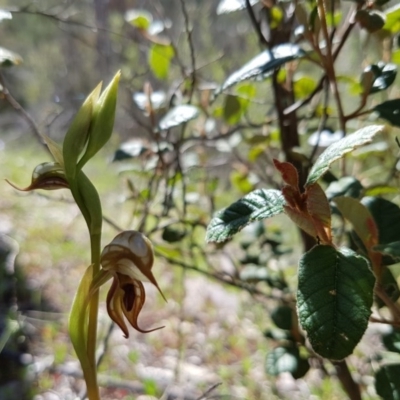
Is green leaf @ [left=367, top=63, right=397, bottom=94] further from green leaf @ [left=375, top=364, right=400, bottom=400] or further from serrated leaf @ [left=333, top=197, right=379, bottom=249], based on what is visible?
green leaf @ [left=375, top=364, right=400, bottom=400]

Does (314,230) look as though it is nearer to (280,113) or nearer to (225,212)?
(225,212)

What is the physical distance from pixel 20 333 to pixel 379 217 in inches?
38.7

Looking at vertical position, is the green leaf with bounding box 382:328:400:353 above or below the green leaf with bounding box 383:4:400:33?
below

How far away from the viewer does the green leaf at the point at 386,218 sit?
54cm

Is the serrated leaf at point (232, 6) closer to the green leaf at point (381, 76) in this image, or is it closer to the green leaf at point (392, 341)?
the green leaf at point (381, 76)

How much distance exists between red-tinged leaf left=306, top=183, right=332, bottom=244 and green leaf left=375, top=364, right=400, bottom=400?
0.27 metres

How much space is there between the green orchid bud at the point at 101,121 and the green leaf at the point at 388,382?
41 cm

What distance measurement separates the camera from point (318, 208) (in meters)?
0.42

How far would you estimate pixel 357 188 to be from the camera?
62 centimetres

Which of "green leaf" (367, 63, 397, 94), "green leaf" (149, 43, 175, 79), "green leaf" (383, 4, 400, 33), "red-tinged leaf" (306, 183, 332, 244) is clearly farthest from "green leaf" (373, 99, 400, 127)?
A: "green leaf" (149, 43, 175, 79)

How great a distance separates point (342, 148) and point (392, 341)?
32 centimetres

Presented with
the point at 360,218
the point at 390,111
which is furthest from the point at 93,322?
the point at 390,111

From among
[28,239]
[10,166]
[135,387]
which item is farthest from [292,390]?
[10,166]

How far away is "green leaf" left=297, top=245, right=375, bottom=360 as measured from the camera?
38 centimetres
